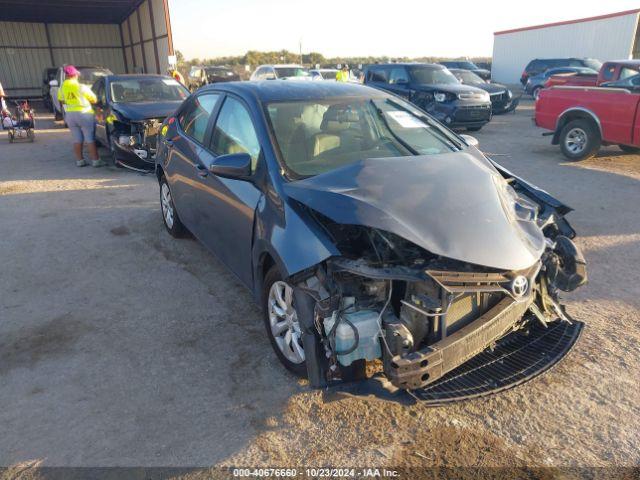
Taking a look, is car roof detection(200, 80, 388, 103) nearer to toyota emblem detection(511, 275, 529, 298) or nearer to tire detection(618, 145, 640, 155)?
toyota emblem detection(511, 275, 529, 298)

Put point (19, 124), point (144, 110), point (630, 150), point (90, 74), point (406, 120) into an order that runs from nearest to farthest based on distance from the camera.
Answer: point (406, 120) → point (144, 110) → point (630, 150) → point (19, 124) → point (90, 74)

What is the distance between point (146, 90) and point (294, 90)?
721cm

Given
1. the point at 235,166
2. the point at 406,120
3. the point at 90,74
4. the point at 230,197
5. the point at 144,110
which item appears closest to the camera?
the point at 235,166

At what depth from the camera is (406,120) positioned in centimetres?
A: 423

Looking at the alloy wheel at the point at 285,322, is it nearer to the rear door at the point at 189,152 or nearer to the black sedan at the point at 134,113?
the rear door at the point at 189,152

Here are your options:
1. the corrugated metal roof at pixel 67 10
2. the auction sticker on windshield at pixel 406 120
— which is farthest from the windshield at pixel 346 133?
the corrugated metal roof at pixel 67 10

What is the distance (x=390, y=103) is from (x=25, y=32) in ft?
88.3

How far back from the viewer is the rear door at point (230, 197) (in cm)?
354

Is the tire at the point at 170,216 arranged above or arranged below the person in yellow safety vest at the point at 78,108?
below

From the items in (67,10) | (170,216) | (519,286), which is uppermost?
(67,10)

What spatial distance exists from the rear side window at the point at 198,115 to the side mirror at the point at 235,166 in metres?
1.14

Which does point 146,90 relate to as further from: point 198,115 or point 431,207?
point 431,207

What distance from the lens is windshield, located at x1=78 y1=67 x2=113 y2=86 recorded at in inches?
627

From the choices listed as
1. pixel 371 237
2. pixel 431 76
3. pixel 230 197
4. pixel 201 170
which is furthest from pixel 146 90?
pixel 371 237
